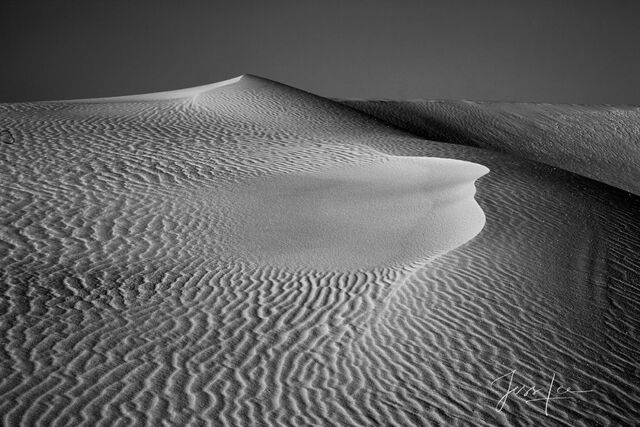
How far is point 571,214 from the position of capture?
25.9ft

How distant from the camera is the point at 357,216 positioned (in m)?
7.86

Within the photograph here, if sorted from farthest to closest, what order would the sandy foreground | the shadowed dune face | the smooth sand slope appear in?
the smooth sand slope
the shadowed dune face
the sandy foreground

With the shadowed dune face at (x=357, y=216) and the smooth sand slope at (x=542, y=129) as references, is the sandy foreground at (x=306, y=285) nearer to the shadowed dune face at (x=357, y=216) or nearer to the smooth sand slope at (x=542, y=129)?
the shadowed dune face at (x=357, y=216)

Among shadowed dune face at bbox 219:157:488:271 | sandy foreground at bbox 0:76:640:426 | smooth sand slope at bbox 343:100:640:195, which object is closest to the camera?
sandy foreground at bbox 0:76:640:426

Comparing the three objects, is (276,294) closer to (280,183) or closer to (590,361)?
(590,361)

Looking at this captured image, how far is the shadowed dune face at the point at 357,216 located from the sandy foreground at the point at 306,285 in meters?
0.03

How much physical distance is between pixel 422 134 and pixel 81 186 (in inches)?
325
